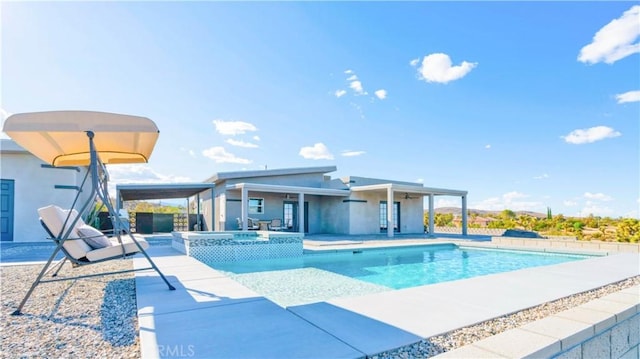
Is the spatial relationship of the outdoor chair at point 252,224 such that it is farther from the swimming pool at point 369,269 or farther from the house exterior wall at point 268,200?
the swimming pool at point 369,269

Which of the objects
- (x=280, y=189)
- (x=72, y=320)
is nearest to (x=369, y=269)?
(x=72, y=320)

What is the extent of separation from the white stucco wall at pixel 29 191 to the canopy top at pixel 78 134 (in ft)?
25.7

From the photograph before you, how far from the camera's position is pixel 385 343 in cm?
214

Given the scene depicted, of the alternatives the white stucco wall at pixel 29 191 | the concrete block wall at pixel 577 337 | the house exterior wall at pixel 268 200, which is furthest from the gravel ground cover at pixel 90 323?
the house exterior wall at pixel 268 200

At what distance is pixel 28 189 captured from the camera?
10672 millimetres

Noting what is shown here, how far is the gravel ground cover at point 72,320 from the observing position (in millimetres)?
2213

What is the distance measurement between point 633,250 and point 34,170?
18.6 metres

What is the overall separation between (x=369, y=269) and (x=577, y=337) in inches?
208

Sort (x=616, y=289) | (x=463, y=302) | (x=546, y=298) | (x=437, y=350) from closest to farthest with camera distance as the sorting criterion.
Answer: (x=437, y=350) < (x=463, y=302) < (x=546, y=298) < (x=616, y=289)

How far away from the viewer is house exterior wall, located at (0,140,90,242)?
34.5ft

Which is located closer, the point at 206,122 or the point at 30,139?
the point at 30,139

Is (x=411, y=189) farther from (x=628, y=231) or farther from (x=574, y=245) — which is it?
(x=628, y=231)

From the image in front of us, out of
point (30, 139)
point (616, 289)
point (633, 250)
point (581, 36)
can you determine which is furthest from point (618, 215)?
point (30, 139)

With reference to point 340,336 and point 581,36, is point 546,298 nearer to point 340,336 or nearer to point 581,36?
point 340,336
